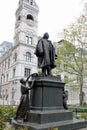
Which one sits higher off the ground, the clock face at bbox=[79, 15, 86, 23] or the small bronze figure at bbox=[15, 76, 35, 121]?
the clock face at bbox=[79, 15, 86, 23]

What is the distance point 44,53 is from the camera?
8.67 meters

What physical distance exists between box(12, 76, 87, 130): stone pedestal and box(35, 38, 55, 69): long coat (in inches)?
30.5

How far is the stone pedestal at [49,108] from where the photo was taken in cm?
736

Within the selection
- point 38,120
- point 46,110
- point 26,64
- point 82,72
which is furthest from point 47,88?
point 26,64

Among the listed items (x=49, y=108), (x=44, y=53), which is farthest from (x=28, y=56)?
(x=49, y=108)

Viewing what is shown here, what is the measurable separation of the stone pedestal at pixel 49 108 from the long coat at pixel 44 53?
0.78m

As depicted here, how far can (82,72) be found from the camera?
25891 millimetres

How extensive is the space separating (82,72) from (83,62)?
1.46 metres

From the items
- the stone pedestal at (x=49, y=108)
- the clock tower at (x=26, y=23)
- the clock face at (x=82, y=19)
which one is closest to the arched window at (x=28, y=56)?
the clock tower at (x=26, y=23)

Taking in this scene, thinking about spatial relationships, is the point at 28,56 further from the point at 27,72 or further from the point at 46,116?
the point at 46,116

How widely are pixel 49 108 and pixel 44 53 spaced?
261 centimetres

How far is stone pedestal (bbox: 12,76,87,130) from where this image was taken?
7.36 m

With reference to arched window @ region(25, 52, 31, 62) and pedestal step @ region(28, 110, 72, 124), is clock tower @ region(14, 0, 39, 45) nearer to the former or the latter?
arched window @ region(25, 52, 31, 62)

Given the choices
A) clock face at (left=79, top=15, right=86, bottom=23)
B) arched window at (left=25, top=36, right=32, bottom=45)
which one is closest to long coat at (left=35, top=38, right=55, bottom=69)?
clock face at (left=79, top=15, right=86, bottom=23)
